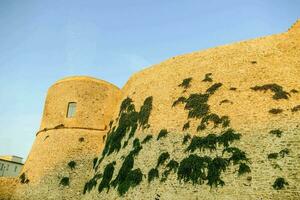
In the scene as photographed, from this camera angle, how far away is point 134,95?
33.1m

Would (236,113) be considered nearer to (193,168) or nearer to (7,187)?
(193,168)

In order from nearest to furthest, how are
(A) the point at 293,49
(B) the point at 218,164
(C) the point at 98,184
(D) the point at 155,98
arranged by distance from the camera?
1. (B) the point at 218,164
2. (A) the point at 293,49
3. (C) the point at 98,184
4. (D) the point at 155,98

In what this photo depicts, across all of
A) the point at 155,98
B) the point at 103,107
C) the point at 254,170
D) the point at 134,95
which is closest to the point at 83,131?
the point at 103,107

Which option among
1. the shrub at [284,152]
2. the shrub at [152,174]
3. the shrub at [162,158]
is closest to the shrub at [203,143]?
the shrub at [162,158]

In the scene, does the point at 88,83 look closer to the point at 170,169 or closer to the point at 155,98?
the point at 155,98

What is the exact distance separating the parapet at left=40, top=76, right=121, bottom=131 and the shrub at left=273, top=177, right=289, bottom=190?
71.1 ft

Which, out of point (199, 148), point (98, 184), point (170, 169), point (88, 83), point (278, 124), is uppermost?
point (88, 83)

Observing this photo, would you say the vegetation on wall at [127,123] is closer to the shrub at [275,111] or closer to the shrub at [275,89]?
the shrub at [275,89]

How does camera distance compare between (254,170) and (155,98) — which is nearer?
(254,170)

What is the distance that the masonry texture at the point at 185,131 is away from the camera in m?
19.0

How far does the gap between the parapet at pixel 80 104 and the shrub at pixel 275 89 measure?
18.2 m

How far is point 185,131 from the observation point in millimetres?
24203

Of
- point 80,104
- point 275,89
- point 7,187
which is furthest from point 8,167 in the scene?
point 275,89

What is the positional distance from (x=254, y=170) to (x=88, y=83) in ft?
75.6
